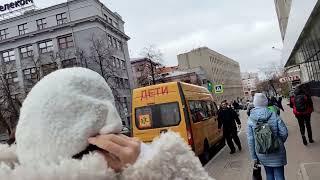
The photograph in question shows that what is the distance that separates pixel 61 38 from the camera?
57.8m

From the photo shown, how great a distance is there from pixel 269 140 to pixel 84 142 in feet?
17.6

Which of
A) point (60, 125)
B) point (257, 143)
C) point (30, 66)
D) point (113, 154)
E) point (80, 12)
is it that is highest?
point (80, 12)

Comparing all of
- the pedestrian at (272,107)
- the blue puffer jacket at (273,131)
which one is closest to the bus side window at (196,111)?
the pedestrian at (272,107)

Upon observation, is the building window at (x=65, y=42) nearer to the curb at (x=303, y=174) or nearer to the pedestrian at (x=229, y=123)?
the pedestrian at (x=229, y=123)

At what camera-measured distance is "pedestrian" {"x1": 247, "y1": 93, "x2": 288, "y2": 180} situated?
658cm

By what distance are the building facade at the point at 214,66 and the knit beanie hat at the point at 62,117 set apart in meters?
99.5

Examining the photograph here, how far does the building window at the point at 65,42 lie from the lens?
5733cm

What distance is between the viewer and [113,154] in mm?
1466

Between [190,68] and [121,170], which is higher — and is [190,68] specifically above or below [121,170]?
above

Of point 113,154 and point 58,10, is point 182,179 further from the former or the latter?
point 58,10

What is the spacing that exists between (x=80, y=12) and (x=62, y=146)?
57033 mm

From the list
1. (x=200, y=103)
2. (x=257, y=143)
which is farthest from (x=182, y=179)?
(x=200, y=103)

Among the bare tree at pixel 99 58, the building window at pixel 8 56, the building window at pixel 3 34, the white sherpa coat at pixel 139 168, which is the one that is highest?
the building window at pixel 3 34

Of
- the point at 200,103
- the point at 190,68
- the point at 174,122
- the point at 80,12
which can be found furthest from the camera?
the point at 190,68
